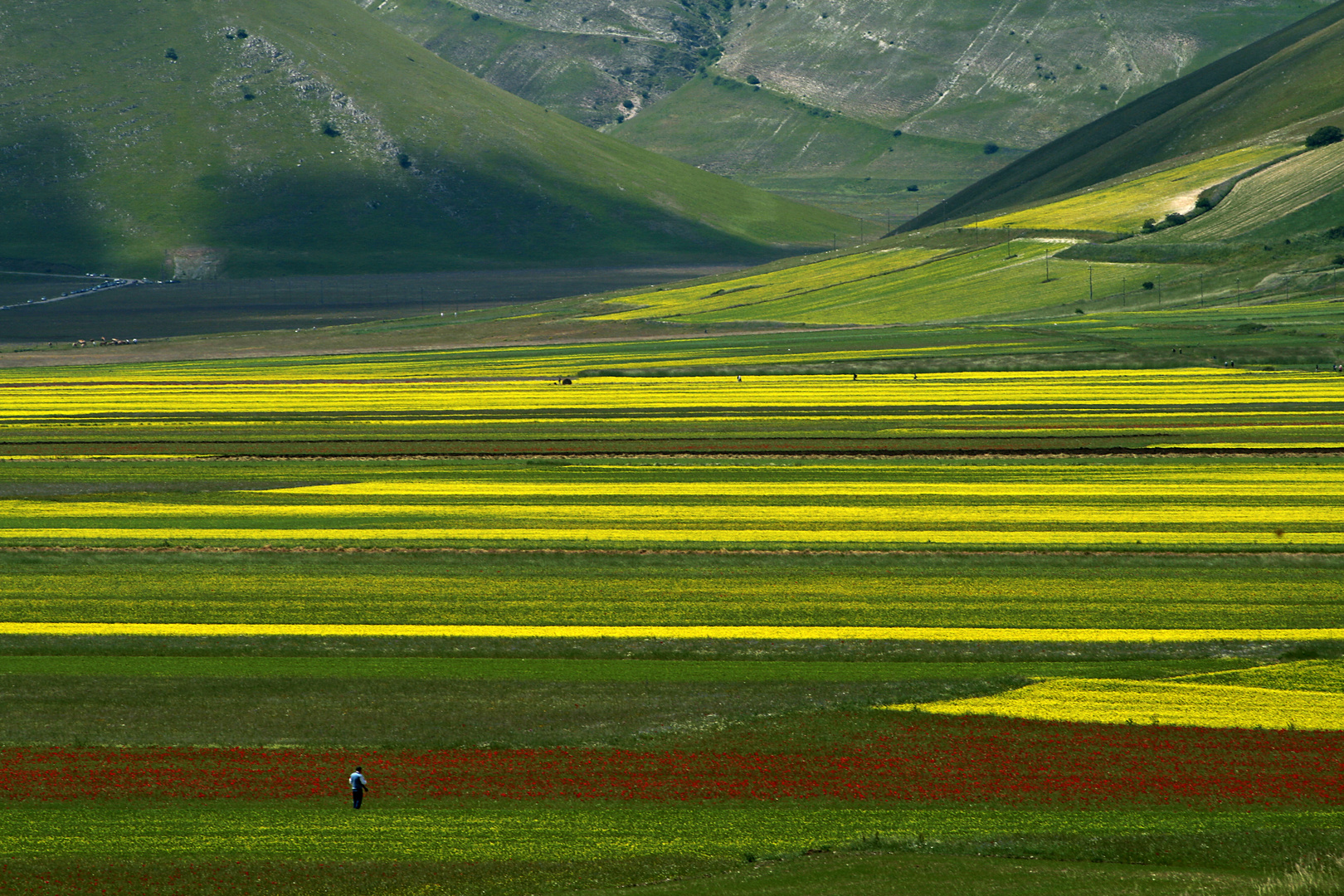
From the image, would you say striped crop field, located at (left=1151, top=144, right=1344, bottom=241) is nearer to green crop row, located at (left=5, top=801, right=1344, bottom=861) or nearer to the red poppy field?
the red poppy field

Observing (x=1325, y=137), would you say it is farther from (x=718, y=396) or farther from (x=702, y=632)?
(x=702, y=632)

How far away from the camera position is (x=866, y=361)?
122m

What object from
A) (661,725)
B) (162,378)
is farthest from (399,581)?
(162,378)

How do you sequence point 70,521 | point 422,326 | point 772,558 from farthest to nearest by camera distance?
point 422,326 → point 70,521 → point 772,558

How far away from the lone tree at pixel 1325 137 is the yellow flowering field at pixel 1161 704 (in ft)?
561

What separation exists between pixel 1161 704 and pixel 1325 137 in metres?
174

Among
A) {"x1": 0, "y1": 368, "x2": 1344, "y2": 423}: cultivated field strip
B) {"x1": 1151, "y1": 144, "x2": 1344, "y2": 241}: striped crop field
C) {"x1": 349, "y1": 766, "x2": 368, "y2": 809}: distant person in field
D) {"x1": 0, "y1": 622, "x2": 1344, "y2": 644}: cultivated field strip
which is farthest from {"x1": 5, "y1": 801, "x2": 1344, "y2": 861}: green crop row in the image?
{"x1": 1151, "y1": 144, "x2": 1344, "y2": 241}: striped crop field

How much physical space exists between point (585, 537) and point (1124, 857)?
105ft

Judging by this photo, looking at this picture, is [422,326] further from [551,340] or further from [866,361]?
[866,361]

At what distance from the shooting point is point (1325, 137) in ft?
601

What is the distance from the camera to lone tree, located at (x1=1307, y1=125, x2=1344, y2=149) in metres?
183

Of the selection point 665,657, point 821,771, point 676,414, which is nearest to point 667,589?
point 665,657

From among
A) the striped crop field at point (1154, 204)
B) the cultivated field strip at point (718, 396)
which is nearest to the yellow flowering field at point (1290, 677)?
the cultivated field strip at point (718, 396)

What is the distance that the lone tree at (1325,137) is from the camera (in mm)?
182625
